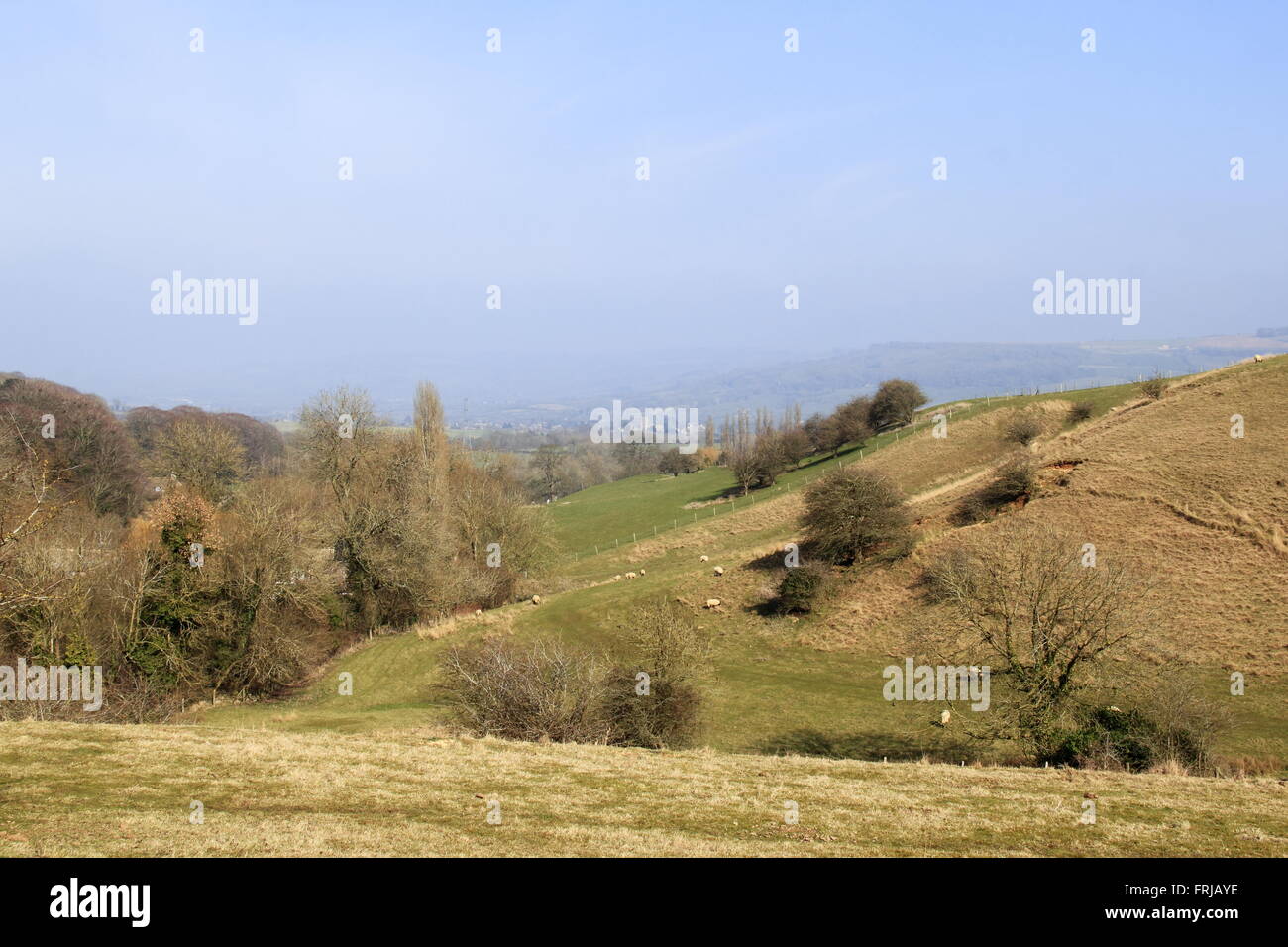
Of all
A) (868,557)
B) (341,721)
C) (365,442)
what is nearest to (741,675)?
(868,557)

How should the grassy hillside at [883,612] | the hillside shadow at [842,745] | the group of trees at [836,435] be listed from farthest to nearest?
the group of trees at [836,435] < the grassy hillside at [883,612] < the hillside shadow at [842,745]

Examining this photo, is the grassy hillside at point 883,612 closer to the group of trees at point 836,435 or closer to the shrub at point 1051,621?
the shrub at point 1051,621

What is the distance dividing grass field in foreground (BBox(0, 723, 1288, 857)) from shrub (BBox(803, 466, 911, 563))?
23.6 meters

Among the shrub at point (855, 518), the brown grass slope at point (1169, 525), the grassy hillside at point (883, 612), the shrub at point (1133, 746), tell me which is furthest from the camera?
the shrub at point (855, 518)

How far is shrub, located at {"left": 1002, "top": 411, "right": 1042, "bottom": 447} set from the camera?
57.8 m

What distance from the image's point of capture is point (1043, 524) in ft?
130

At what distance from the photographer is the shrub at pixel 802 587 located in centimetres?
4019

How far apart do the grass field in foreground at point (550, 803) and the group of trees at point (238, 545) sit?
3794 millimetres

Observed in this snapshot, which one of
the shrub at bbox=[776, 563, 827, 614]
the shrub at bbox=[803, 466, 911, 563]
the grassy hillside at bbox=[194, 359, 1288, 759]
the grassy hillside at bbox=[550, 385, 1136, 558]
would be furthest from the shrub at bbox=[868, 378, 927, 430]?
the shrub at bbox=[776, 563, 827, 614]

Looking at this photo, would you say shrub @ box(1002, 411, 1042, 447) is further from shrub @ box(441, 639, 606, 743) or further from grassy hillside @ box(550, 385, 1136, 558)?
shrub @ box(441, 639, 606, 743)

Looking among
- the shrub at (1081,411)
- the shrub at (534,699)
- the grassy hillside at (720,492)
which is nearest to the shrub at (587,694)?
the shrub at (534,699)

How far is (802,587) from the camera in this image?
132 ft

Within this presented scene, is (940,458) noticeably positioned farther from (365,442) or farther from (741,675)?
(365,442)
